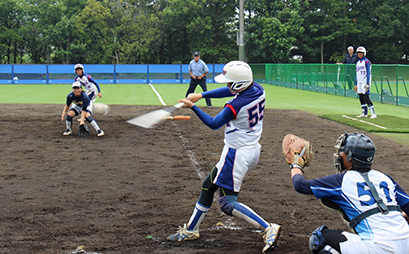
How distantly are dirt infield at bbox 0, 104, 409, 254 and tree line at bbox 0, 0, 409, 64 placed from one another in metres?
41.2

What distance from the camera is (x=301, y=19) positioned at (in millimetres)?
48562

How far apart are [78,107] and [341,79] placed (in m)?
18.5

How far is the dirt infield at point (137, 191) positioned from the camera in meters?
4.68

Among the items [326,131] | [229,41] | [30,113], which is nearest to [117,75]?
[229,41]

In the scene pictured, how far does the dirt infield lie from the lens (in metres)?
4.68

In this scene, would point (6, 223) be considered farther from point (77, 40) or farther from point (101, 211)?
point (77, 40)

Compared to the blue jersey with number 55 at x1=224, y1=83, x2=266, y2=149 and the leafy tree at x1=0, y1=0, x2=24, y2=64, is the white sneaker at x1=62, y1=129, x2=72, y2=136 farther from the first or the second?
the leafy tree at x1=0, y1=0, x2=24, y2=64

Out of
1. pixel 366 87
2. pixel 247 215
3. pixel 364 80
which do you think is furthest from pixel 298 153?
pixel 364 80

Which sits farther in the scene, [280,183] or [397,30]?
[397,30]

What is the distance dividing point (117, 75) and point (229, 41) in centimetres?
1941

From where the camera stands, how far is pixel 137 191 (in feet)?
21.3

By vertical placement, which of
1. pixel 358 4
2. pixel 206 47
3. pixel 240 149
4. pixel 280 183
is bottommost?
pixel 280 183

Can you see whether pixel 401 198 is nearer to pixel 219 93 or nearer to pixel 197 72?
pixel 219 93

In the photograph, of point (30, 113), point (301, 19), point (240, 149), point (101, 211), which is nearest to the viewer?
point (240, 149)
